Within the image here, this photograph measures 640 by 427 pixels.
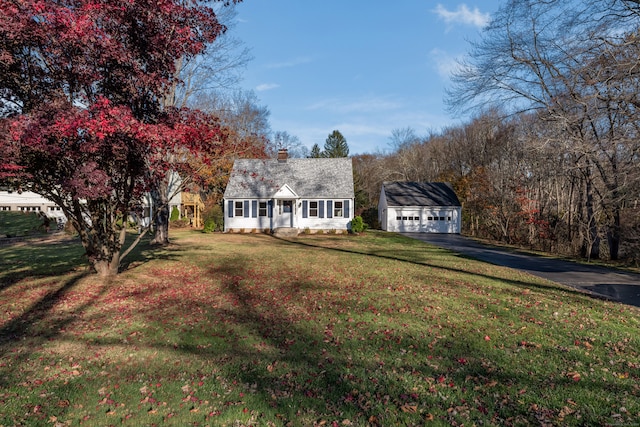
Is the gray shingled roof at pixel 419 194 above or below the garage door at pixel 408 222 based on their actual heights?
above

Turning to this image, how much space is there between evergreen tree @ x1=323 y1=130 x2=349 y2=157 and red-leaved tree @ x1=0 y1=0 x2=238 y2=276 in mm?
46644

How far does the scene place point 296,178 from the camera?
2922cm

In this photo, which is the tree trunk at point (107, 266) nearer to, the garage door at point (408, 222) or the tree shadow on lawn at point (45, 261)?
the tree shadow on lawn at point (45, 261)

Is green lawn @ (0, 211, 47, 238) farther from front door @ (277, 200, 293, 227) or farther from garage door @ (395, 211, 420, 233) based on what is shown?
garage door @ (395, 211, 420, 233)

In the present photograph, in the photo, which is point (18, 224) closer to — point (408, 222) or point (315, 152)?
point (408, 222)

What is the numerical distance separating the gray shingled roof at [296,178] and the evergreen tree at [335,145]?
25.0 m

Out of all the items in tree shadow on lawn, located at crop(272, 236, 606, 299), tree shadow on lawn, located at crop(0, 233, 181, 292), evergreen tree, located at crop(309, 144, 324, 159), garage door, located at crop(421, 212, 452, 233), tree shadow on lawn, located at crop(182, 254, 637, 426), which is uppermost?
evergreen tree, located at crop(309, 144, 324, 159)

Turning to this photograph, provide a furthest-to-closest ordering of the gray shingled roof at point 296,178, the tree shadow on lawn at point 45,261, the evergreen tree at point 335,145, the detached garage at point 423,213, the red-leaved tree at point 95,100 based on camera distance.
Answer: the evergreen tree at point 335,145, the detached garage at point 423,213, the gray shingled roof at point 296,178, the tree shadow on lawn at point 45,261, the red-leaved tree at point 95,100

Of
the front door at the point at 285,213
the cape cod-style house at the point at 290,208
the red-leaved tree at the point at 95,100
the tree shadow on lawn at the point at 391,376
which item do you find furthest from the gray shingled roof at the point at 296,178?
the tree shadow on lawn at the point at 391,376

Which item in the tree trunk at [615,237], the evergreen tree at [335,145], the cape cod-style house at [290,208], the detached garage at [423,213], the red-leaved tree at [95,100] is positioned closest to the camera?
the red-leaved tree at [95,100]

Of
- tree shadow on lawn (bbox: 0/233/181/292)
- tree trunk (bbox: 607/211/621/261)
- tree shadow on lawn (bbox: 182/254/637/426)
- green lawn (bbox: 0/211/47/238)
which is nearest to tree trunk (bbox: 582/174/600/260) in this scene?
tree trunk (bbox: 607/211/621/261)

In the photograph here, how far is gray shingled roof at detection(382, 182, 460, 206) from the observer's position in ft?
106

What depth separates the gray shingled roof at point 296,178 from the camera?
27.8 m

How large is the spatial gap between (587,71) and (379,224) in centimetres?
2494
